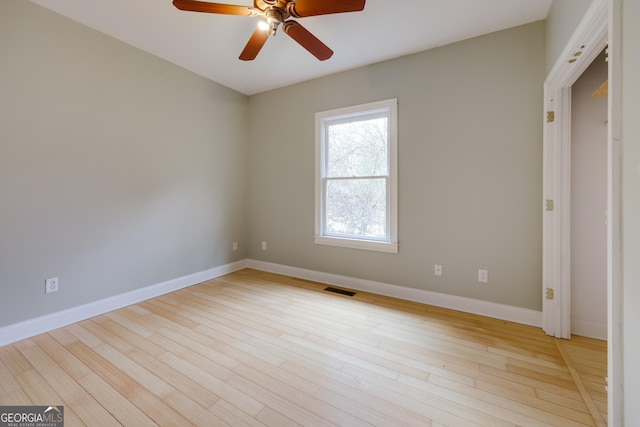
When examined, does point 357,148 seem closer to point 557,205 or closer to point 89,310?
point 557,205

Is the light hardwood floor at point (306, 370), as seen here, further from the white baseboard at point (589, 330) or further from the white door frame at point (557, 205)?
the white door frame at point (557, 205)

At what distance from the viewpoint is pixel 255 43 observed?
201 cm

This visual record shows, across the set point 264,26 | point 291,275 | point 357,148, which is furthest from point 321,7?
point 291,275

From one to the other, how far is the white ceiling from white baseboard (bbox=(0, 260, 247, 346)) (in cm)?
256

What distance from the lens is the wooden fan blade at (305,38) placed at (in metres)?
1.81

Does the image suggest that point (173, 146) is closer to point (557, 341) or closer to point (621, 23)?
point (621, 23)

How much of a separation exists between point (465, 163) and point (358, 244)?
1.42m

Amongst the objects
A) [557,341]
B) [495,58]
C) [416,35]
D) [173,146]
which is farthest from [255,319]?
[495,58]

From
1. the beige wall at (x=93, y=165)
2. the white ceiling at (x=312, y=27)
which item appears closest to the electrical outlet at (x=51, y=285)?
the beige wall at (x=93, y=165)

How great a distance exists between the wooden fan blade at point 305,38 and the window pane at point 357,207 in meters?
1.48

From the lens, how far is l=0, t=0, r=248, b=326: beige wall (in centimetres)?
201

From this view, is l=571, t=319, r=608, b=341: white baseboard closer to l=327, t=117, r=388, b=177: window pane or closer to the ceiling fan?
l=327, t=117, r=388, b=177: window pane

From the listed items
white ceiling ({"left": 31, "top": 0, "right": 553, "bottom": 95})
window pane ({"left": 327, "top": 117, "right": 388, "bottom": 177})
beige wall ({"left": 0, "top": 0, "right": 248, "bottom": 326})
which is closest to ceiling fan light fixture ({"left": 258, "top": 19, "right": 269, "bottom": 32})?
white ceiling ({"left": 31, "top": 0, "right": 553, "bottom": 95})

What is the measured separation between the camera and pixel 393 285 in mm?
2920
